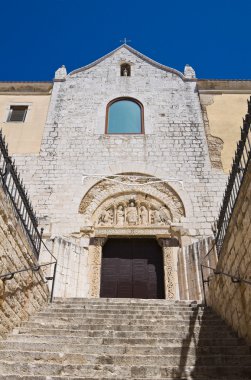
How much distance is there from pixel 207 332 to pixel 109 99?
9767 mm

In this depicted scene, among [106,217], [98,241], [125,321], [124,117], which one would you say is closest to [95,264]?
[98,241]

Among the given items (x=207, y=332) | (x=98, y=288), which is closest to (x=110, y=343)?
(x=207, y=332)

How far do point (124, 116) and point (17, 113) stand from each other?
3999 millimetres

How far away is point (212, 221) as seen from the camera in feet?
33.3

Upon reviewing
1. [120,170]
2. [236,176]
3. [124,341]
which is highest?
[120,170]

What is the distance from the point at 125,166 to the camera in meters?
11.4

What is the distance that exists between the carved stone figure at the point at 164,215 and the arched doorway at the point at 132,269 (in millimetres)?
674

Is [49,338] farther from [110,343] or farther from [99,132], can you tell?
[99,132]

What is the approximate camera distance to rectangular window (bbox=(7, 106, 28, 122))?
504 inches

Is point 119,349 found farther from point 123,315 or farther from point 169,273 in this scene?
point 169,273

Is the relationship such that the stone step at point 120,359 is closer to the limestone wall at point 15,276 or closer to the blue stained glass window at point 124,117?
the limestone wall at point 15,276

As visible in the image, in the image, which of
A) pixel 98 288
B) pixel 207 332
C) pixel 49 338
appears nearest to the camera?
pixel 49 338

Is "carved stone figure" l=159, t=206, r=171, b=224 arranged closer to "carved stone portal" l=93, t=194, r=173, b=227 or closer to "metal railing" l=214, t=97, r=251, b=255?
"carved stone portal" l=93, t=194, r=173, b=227

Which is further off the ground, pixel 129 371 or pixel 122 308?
pixel 122 308
